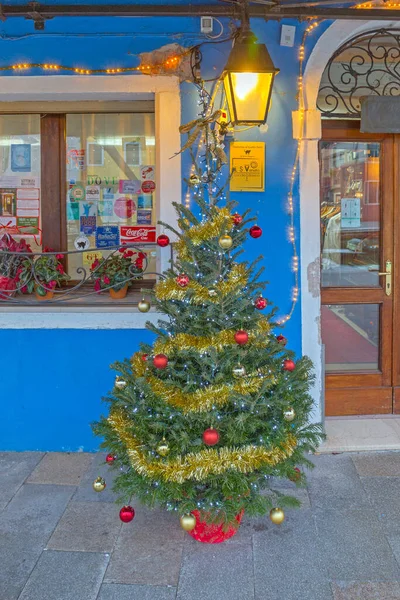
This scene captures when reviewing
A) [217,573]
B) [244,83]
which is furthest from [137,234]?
[217,573]

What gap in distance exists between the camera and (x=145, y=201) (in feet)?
16.9

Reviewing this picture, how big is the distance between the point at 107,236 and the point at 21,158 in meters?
Answer: 1.01

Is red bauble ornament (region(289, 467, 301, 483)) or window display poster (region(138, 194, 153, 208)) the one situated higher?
window display poster (region(138, 194, 153, 208))

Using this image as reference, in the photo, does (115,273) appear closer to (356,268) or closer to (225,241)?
(225,241)

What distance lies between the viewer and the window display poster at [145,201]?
515 centimetres

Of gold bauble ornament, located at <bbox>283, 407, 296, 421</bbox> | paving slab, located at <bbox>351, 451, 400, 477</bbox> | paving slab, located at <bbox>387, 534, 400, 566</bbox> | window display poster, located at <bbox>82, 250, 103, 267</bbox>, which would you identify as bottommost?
paving slab, located at <bbox>387, 534, 400, 566</bbox>

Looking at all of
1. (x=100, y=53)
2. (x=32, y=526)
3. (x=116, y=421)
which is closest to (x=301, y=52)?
(x=100, y=53)

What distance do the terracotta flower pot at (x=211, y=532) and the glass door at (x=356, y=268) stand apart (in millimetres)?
1947

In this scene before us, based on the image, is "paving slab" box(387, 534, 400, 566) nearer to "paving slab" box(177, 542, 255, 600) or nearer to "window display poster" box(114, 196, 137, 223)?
"paving slab" box(177, 542, 255, 600)

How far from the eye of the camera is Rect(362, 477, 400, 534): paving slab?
11.8 ft

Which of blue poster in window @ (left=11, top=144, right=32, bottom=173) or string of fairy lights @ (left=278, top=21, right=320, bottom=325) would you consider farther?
blue poster in window @ (left=11, top=144, right=32, bottom=173)

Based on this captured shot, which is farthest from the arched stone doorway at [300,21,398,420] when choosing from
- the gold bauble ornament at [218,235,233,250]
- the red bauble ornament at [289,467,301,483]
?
the gold bauble ornament at [218,235,233,250]

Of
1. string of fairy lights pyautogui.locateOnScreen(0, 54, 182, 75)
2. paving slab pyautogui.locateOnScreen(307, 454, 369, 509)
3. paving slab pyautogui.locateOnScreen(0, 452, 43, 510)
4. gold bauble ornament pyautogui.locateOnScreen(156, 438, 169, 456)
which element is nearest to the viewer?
gold bauble ornament pyautogui.locateOnScreen(156, 438, 169, 456)

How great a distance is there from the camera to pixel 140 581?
3.04 m
